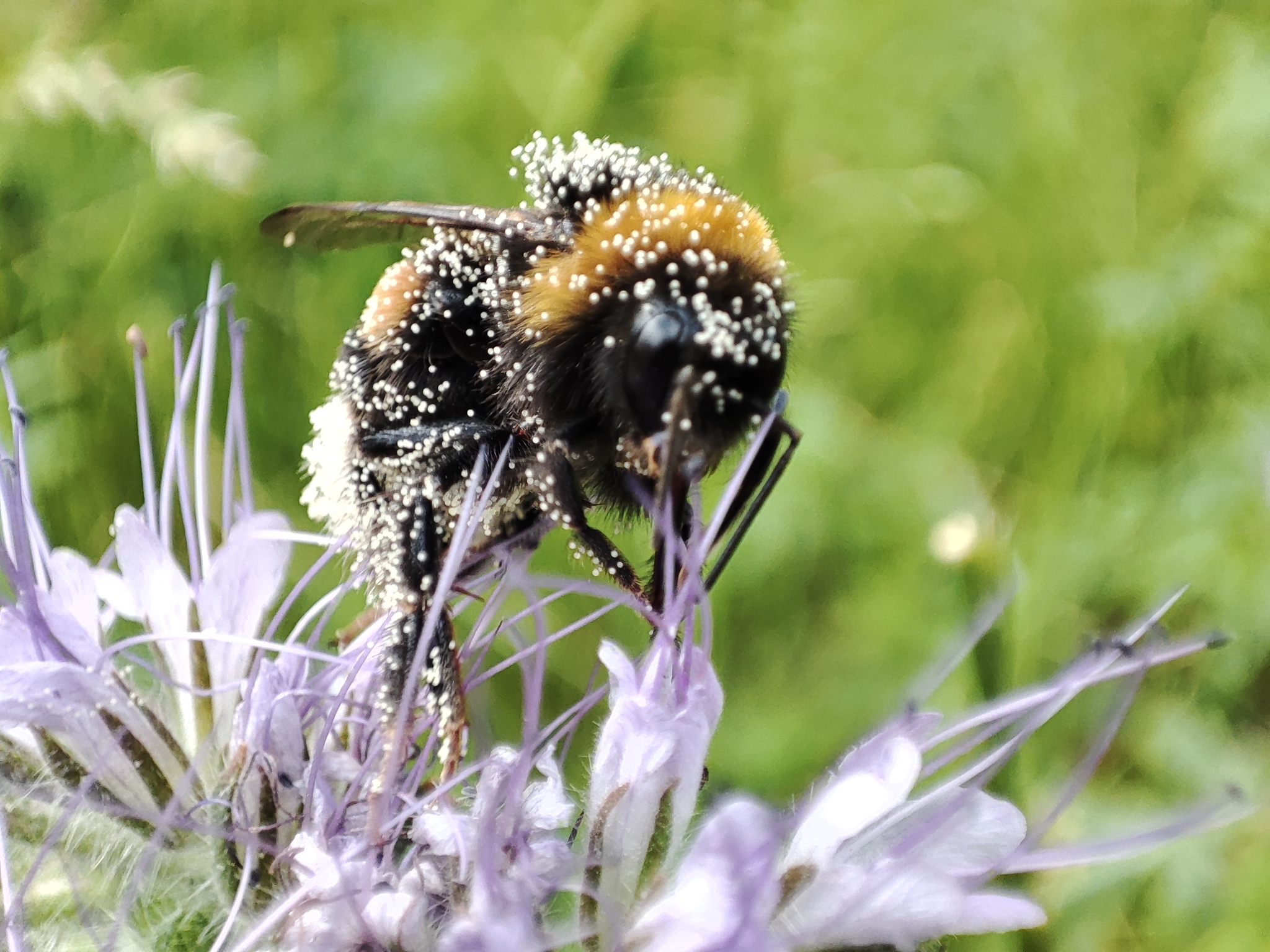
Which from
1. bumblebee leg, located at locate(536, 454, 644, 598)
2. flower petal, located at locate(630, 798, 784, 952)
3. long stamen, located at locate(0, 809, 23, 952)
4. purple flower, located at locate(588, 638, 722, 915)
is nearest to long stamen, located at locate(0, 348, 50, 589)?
long stamen, located at locate(0, 809, 23, 952)

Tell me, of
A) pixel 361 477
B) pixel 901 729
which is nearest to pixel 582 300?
pixel 361 477

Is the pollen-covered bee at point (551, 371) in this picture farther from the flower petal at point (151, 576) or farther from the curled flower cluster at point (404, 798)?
the flower petal at point (151, 576)

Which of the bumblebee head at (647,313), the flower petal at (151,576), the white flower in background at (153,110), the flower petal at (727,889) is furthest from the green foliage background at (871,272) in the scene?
the flower petal at (727,889)

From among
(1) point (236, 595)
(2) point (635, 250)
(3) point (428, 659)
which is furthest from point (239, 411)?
(2) point (635, 250)

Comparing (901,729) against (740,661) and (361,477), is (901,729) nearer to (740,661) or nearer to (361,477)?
(361,477)

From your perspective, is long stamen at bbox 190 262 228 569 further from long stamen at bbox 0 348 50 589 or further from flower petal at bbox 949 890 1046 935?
flower petal at bbox 949 890 1046 935

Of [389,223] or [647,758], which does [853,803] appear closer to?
[647,758]
